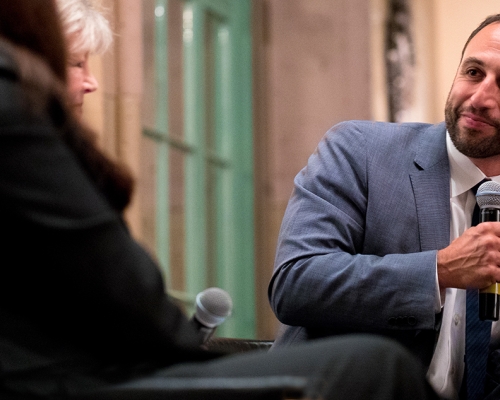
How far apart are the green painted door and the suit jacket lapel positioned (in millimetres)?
2309

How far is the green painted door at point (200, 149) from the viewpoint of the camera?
4.87 m

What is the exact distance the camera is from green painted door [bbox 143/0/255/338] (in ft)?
16.0

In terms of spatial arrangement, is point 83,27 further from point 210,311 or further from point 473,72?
point 210,311

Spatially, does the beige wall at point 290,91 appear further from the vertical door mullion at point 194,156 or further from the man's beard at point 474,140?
the man's beard at point 474,140

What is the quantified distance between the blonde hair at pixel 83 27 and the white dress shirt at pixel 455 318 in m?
1.21

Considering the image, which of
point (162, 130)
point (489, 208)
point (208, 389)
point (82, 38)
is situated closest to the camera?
point (208, 389)

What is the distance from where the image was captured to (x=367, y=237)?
90.7 inches

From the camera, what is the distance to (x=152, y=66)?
15.8 feet

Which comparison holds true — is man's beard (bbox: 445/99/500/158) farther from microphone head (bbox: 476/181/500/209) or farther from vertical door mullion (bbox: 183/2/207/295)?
vertical door mullion (bbox: 183/2/207/295)

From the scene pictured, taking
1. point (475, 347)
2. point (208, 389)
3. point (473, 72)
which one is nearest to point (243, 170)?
point (473, 72)

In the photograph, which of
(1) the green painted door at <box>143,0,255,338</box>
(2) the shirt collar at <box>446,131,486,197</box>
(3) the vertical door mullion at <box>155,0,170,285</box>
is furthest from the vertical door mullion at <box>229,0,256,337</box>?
(2) the shirt collar at <box>446,131,486,197</box>

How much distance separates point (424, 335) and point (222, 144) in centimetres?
362

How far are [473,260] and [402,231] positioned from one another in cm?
28

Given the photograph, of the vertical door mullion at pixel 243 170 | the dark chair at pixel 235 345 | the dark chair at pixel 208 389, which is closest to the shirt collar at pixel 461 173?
the dark chair at pixel 235 345
